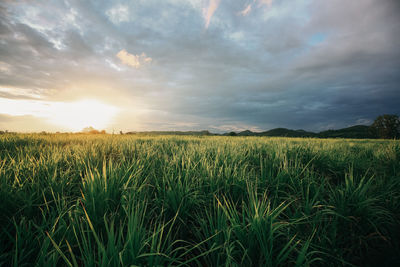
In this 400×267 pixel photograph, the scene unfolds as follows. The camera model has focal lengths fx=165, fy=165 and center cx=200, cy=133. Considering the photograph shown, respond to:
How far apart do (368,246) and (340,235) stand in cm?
21

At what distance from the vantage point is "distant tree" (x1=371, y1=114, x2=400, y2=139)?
1573 inches

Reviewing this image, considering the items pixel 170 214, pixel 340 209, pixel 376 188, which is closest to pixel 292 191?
pixel 340 209

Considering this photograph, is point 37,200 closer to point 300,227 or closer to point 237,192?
point 237,192

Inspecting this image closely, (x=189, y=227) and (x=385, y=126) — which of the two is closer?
(x=189, y=227)

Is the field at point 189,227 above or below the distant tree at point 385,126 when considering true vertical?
below

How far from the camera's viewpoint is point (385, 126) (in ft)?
138

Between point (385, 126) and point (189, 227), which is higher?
point (385, 126)

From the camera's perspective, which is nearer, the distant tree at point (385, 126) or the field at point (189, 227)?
the field at point (189, 227)

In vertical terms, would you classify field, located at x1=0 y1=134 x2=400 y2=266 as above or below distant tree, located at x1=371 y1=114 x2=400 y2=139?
below

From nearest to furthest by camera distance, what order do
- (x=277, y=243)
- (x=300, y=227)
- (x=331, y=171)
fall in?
(x=277, y=243), (x=300, y=227), (x=331, y=171)

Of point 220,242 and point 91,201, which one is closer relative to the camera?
point 220,242

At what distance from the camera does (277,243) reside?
1.33 metres

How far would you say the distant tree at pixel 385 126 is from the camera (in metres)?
40.0

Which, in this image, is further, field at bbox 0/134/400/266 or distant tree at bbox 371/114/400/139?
distant tree at bbox 371/114/400/139
